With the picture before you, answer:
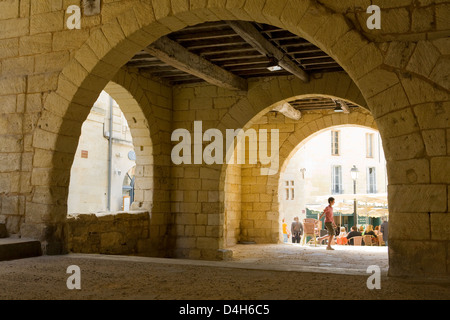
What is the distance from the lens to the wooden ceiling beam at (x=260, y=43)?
4.76m

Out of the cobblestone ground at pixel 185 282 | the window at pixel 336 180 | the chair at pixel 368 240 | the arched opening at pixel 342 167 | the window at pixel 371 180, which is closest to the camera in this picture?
the cobblestone ground at pixel 185 282

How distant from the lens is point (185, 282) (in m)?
2.94

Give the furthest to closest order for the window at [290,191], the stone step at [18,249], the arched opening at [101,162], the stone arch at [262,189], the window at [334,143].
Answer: the window at [334,143] → the window at [290,191] → the arched opening at [101,162] → the stone arch at [262,189] → the stone step at [18,249]

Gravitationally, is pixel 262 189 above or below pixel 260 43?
below

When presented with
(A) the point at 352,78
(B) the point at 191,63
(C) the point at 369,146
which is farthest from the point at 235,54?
(C) the point at 369,146

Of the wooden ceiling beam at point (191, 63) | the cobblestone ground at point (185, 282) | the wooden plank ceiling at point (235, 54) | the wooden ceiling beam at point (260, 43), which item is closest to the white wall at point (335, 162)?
the wooden plank ceiling at point (235, 54)

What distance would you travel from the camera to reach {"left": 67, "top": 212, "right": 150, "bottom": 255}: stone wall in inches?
209

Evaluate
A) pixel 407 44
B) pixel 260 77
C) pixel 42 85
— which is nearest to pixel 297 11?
pixel 407 44

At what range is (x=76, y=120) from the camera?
439 cm

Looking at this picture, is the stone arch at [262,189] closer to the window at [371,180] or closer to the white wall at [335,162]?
the white wall at [335,162]

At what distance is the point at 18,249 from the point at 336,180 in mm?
17996

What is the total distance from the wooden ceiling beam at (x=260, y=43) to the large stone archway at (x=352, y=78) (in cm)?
92

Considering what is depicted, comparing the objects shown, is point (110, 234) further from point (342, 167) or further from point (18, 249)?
point (342, 167)
